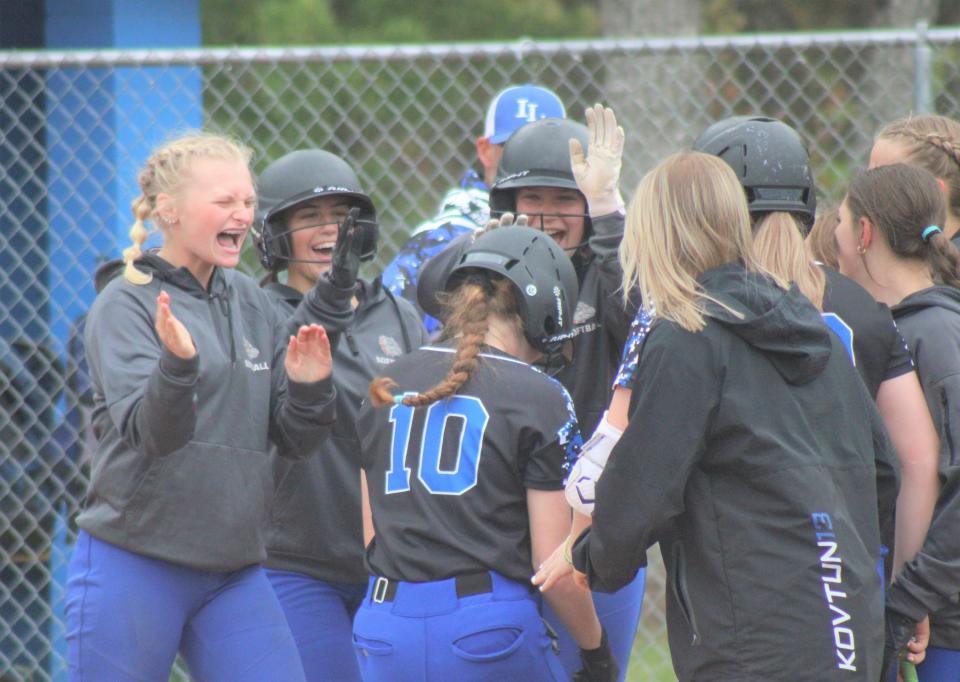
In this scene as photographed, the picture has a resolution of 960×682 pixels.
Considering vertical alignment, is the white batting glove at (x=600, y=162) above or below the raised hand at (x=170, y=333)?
above

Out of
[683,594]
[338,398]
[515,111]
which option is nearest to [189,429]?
[338,398]

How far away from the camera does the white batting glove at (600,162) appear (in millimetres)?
3812

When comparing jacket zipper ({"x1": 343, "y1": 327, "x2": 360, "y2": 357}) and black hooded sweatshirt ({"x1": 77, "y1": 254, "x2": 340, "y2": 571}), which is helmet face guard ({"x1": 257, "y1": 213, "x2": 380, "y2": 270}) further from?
black hooded sweatshirt ({"x1": 77, "y1": 254, "x2": 340, "y2": 571})

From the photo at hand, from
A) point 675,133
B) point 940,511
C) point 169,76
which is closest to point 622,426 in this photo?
point 940,511

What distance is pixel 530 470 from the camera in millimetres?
3305

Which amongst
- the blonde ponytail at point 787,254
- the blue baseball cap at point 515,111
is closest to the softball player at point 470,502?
the blonde ponytail at point 787,254

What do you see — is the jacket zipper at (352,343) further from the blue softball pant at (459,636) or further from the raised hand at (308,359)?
the blue softball pant at (459,636)

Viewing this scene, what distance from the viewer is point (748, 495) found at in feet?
9.21

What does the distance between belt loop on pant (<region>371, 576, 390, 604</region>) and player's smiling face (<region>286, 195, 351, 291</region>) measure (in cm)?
130

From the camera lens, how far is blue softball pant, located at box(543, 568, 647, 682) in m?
3.87

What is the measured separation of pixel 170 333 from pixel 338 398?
98 centimetres

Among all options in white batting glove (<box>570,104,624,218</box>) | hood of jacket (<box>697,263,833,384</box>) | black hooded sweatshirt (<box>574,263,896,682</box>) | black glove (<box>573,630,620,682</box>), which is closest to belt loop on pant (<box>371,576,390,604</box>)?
black glove (<box>573,630,620,682</box>)

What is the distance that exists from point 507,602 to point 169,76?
451 centimetres

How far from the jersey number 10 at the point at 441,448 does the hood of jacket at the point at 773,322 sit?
71 cm
